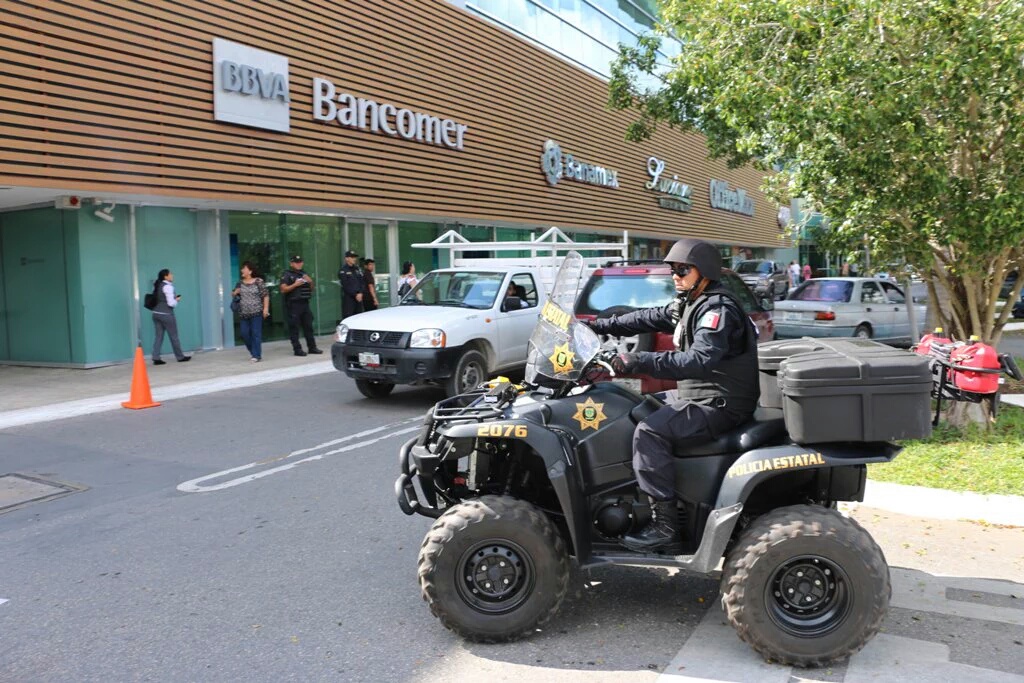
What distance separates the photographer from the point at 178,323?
1582 centimetres

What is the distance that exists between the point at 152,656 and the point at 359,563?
1.43 meters


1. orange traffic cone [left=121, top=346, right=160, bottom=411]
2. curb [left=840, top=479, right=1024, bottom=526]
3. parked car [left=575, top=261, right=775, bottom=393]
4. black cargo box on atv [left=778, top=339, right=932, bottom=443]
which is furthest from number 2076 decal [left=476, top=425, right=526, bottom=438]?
orange traffic cone [left=121, top=346, right=160, bottom=411]

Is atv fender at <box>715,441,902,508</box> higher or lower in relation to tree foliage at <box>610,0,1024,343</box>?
lower

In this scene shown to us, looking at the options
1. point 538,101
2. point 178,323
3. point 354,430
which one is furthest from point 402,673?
point 538,101

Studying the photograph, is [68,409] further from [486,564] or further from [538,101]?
[538,101]

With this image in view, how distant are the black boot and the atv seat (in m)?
0.26

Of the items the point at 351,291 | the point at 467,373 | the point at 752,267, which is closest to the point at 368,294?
the point at 351,291

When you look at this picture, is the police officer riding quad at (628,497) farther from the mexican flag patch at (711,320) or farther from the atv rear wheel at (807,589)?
the mexican flag patch at (711,320)

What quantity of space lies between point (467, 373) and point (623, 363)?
268 inches

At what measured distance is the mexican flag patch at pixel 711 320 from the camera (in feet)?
12.9

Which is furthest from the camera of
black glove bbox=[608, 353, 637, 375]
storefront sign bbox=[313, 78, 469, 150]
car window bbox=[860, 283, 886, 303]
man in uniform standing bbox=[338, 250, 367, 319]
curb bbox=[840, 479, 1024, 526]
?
storefront sign bbox=[313, 78, 469, 150]

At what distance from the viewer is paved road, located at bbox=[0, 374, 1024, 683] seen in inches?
149

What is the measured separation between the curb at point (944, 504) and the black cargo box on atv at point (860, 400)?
97.6 inches

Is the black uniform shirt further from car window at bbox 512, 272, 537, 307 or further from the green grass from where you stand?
the green grass
